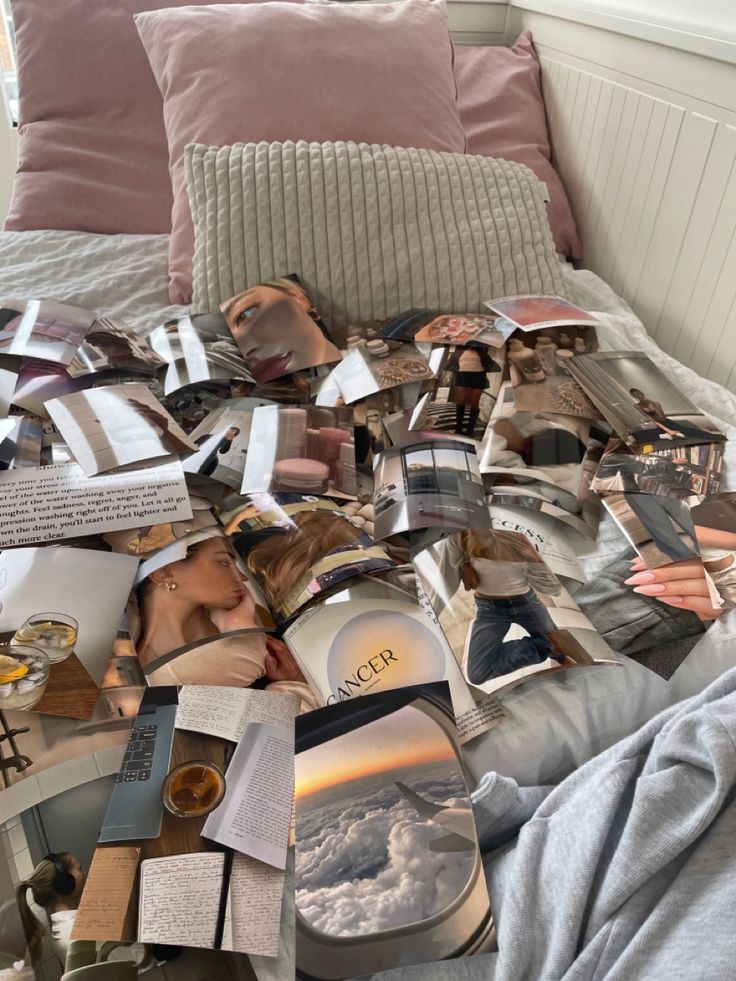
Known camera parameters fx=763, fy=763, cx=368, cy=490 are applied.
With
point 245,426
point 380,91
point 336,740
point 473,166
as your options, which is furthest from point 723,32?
point 336,740

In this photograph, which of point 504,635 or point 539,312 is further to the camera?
point 539,312

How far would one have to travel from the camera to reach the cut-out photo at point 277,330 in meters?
0.98

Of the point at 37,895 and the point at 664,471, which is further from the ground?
the point at 664,471

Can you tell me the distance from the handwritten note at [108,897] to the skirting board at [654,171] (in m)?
0.98

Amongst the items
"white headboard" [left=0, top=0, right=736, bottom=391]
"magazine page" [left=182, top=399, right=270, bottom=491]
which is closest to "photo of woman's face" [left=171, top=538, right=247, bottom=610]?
"magazine page" [left=182, top=399, right=270, bottom=491]

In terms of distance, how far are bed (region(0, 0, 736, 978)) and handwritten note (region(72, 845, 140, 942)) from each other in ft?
1.59

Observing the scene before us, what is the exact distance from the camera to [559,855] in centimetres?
46

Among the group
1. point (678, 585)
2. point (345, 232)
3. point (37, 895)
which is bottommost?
point (37, 895)

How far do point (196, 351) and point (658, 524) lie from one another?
0.60 m

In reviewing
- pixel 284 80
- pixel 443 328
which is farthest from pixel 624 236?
pixel 284 80

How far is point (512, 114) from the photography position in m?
1.50

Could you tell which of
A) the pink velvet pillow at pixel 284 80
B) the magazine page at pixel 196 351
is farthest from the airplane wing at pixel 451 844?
the pink velvet pillow at pixel 284 80

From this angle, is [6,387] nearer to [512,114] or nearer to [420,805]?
[420,805]

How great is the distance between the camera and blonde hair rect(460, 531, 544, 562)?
71 centimetres
